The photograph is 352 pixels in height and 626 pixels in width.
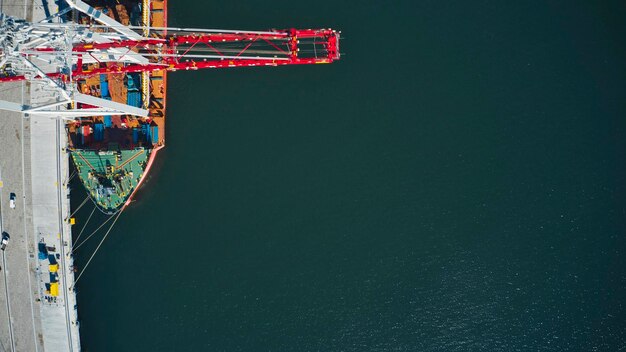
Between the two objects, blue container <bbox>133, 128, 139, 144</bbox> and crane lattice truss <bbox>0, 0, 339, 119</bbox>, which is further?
blue container <bbox>133, 128, 139, 144</bbox>

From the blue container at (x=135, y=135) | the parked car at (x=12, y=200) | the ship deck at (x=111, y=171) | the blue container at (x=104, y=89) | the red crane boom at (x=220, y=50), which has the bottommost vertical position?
the parked car at (x=12, y=200)

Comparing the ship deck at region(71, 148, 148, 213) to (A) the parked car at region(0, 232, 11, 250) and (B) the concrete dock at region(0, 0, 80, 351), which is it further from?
(A) the parked car at region(0, 232, 11, 250)

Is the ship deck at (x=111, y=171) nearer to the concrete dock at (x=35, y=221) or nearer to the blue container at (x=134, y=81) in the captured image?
the concrete dock at (x=35, y=221)

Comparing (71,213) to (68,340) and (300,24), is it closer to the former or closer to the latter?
(68,340)

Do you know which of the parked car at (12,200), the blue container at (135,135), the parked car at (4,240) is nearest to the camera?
the parked car at (12,200)

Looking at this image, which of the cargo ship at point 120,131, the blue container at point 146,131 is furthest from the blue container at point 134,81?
the blue container at point 146,131

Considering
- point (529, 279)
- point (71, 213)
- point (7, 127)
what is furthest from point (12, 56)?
point (529, 279)

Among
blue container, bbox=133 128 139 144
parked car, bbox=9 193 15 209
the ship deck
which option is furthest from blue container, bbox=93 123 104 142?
parked car, bbox=9 193 15 209
